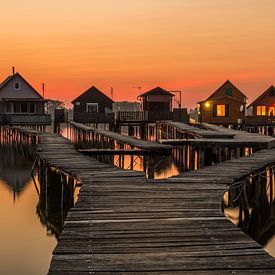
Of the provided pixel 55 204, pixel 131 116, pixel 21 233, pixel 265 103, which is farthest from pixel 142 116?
pixel 21 233

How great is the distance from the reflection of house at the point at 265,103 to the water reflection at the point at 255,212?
4776cm

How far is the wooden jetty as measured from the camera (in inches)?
286

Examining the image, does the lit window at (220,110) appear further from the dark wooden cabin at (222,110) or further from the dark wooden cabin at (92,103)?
the dark wooden cabin at (92,103)

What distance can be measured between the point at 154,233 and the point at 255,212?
13307 mm

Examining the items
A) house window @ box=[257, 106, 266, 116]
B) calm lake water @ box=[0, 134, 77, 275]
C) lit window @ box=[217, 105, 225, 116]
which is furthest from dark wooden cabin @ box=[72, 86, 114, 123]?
calm lake water @ box=[0, 134, 77, 275]

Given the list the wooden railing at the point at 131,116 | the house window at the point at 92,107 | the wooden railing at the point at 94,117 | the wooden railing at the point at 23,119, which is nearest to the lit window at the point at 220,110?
the wooden railing at the point at 131,116

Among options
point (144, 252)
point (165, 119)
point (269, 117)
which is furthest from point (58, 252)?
point (269, 117)

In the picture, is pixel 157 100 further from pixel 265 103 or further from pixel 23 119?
pixel 23 119

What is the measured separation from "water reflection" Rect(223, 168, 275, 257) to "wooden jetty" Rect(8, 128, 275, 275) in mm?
3605

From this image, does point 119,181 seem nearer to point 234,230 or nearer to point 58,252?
point 234,230

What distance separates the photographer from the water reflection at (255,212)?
17.8 metres

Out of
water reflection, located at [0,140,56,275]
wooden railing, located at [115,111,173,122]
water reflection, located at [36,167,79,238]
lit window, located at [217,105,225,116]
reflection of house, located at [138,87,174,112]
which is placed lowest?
water reflection, located at [0,140,56,275]

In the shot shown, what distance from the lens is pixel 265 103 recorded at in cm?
7106

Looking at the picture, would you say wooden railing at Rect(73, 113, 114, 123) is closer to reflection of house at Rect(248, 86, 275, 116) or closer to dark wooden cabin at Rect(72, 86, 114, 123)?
dark wooden cabin at Rect(72, 86, 114, 123)
